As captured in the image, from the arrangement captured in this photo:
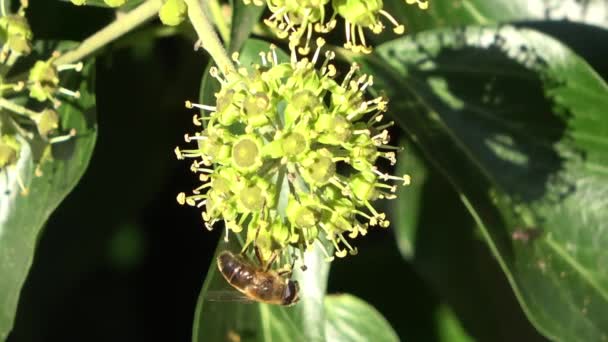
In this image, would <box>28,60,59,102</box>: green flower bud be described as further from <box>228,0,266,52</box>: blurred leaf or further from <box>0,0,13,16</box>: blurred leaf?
<box>228,0,266,52</box>: blurred leaf

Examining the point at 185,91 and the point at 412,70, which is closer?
the point at 412,70

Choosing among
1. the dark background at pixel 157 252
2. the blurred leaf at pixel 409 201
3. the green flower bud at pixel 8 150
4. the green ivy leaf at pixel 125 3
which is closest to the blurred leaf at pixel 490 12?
the dark background at pixel 157 252

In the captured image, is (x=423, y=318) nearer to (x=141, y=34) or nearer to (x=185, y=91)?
(x=185, y=91)

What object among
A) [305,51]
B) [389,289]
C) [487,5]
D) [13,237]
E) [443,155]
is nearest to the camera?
[305,51]

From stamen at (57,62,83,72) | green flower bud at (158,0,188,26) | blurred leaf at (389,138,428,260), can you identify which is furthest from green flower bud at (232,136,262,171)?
blurred leaf at (389,138,428,260)

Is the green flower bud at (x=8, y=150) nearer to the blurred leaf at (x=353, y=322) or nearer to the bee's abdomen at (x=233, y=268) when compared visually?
the bee's abdomen at (x=233, y=268)

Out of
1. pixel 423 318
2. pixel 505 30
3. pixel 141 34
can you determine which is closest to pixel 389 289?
pixel 423 318

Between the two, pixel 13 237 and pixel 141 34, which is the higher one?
pixel 141 34
